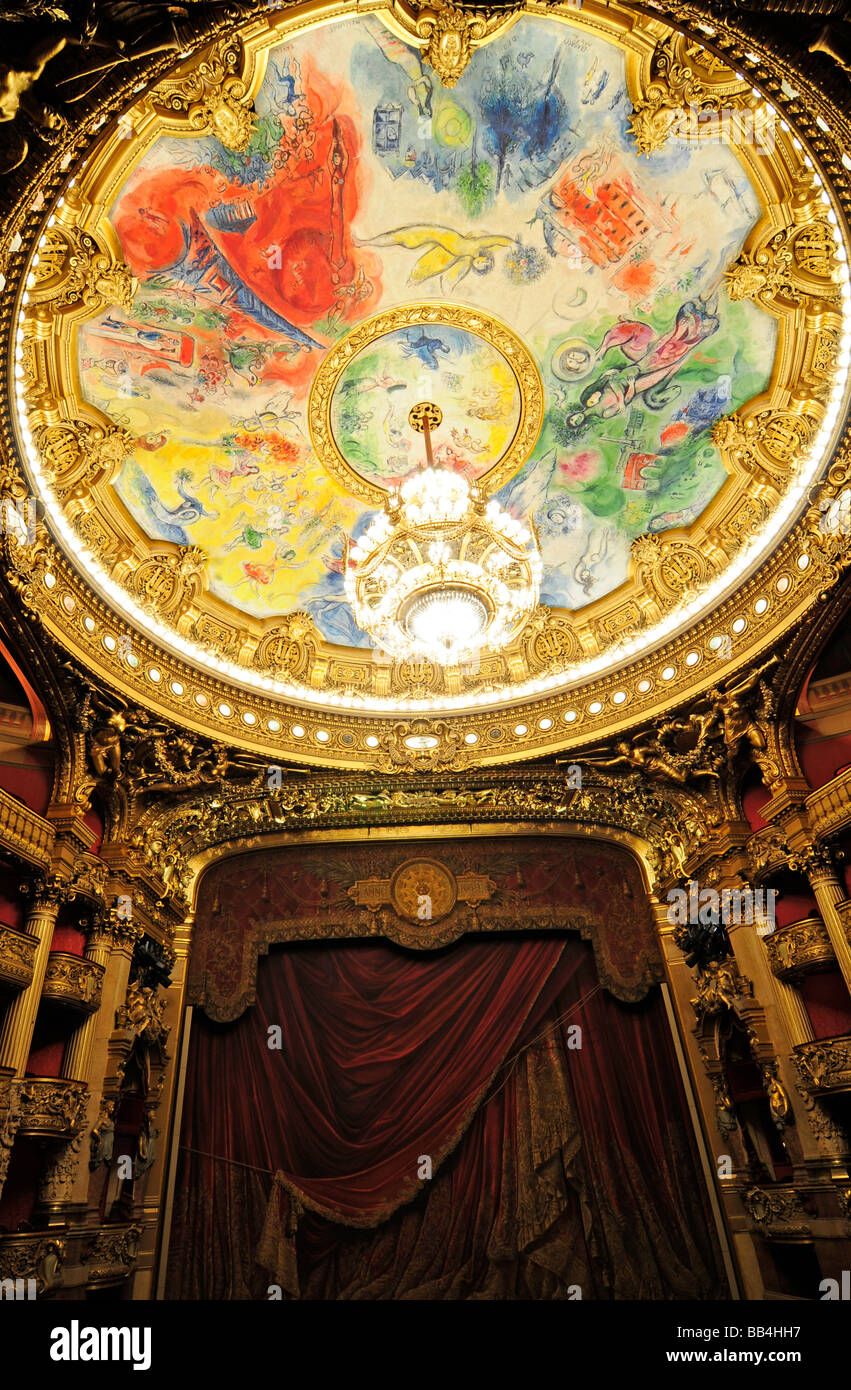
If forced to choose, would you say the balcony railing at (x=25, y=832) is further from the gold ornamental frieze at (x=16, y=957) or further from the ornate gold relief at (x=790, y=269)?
the ornate gold relief at (x=790, y=269)

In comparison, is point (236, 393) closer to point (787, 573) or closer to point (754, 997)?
point (787, 573)

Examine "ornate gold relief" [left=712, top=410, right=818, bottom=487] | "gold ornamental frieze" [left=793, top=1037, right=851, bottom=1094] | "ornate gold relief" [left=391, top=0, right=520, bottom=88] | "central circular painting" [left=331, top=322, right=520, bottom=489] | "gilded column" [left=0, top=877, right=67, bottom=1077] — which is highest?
"central circular painting" [left=331, top=322, right=520, bottom=489]

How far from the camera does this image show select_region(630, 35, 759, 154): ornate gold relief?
756 centimetres

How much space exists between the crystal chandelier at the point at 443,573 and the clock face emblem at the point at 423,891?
582cm

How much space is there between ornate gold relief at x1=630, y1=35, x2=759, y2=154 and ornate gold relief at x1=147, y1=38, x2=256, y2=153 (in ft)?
13.9

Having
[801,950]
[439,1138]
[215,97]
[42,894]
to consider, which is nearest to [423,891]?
[439,1138]

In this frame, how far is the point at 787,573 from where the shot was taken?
35.4 feet

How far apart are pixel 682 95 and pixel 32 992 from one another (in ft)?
39.8

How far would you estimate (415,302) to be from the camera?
11.2m

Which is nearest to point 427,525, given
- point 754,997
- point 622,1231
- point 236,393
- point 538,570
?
point 538,570

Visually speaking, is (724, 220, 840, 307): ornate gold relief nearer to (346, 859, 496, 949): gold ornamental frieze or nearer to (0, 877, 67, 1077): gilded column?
(346, 859, 496, 949): gold ornamental frieze

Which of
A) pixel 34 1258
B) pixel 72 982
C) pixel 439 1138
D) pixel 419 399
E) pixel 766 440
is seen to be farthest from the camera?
pixel 439 1138

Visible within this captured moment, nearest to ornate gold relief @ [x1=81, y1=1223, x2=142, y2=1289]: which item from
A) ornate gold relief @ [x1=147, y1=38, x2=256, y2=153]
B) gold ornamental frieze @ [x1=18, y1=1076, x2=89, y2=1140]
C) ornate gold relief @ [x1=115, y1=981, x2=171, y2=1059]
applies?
gold ornamental frieze @ [x1=18, y1=1076, x2=89, y2=1140]

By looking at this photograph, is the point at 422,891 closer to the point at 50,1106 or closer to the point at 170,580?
the point at 50,1106
